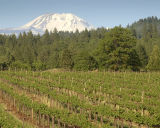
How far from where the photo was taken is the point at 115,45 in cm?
4681

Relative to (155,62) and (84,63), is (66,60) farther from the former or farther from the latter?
(155,62)

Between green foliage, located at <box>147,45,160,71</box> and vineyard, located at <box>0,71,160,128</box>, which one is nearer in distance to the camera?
vineyard, located at <box>0,71,160,128</box>

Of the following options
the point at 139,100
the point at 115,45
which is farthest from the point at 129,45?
the point at 139,100

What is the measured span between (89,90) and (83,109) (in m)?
6.28

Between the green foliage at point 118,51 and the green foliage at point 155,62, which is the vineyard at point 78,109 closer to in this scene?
the green foliage at point 118,51

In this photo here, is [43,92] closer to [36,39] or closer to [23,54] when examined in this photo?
[23,54]

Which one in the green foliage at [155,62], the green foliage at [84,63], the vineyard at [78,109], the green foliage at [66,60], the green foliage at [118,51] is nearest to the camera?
the vineyard at [78,109]

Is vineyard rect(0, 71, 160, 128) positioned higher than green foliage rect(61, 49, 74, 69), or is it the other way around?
green foliage rect(61, 49, 74, 69)

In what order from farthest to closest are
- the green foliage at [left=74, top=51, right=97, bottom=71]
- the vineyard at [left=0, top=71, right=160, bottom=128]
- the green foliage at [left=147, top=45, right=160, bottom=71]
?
1. the green foliage at [left=74, top=51, right=97, bottom=71]
2. the green foliage at [left=147, top=45, right=160, bottom=71]
3. the vineyard at [left=0, top=71, right=160, bottom=128]

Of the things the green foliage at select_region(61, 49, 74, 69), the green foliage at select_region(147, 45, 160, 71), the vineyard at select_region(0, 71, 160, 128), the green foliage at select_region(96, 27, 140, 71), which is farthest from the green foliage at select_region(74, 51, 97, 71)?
the vineyard at select_region(0, 71, 160, 128)

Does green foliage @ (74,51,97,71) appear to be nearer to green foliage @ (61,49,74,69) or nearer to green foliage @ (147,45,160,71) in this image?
green foliage @ (61,49,74,69)

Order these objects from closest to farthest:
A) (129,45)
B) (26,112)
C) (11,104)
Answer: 1. (26,112)
2. (11,104)
3. (129,45)

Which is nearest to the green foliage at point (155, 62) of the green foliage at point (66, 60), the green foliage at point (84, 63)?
the green foliage at point (84, 63)

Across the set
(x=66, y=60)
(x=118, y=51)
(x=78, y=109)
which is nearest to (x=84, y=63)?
(x=66, y=60)
